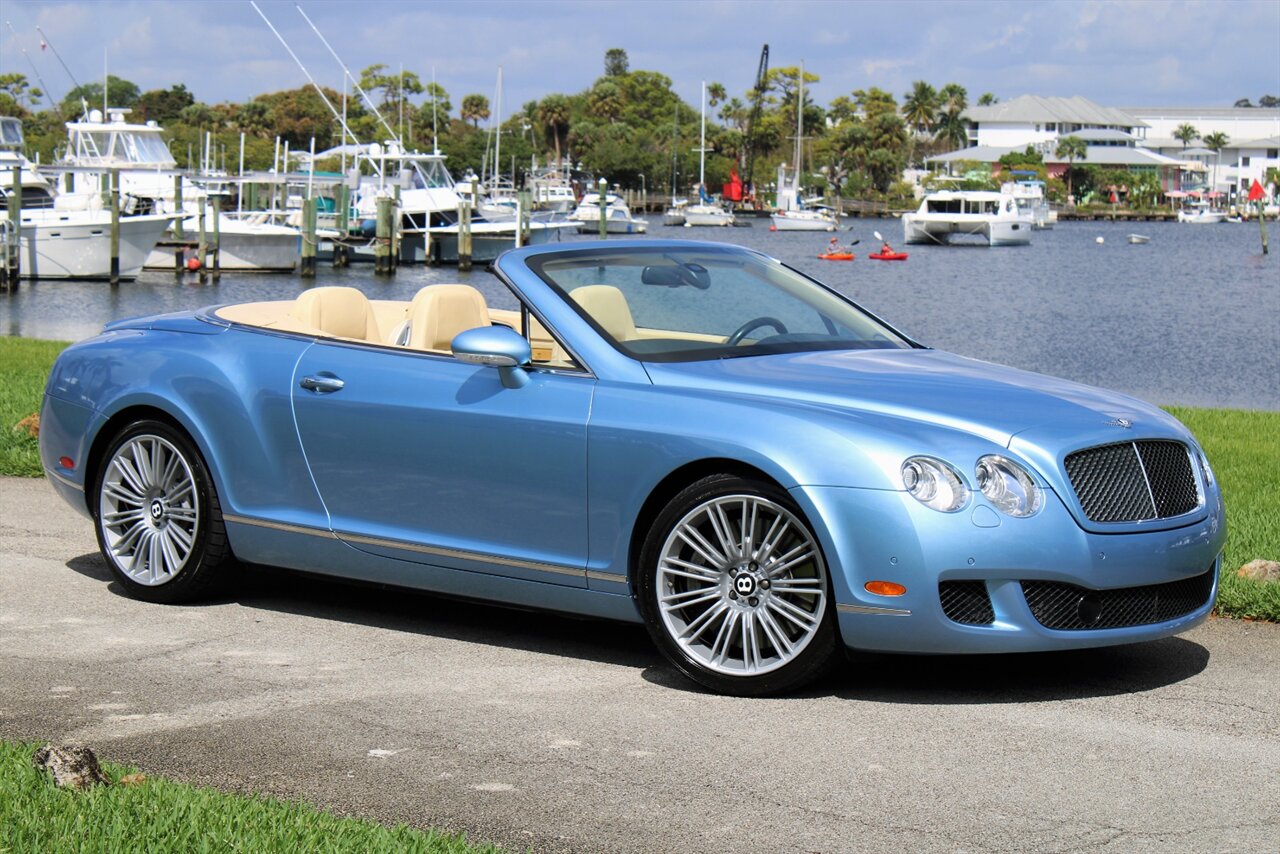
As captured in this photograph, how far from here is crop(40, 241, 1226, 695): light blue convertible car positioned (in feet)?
17.5

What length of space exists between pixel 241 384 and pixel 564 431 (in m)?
1.59

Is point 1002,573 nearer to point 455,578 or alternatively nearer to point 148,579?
point 455,578

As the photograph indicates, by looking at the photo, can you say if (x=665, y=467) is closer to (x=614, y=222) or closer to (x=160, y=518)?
(x=160, y=518)

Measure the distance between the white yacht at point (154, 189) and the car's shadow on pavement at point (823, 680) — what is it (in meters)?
49.3

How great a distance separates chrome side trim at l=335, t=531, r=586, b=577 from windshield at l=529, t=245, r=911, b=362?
2.56ft

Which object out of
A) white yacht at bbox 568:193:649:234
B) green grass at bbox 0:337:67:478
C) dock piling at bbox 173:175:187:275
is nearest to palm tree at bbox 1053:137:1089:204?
white yacht at bbox 568:193:649:234

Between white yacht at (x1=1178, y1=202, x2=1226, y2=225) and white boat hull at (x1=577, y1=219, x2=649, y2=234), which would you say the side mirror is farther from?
white yacht at (x1=1178, y1=202, x2=1226, y2=225)

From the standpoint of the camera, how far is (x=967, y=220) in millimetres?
96562

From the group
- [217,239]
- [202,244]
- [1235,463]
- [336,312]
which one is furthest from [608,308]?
[217,239]

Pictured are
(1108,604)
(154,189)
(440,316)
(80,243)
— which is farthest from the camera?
(154,189)

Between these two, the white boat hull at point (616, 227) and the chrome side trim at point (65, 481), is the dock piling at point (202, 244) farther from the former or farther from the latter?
the chrome side trim at point (65, 481)

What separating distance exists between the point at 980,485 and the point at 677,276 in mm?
1827

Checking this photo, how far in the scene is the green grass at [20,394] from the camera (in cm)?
1055

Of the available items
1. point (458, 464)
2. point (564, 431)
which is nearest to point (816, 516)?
point (564, 431)
